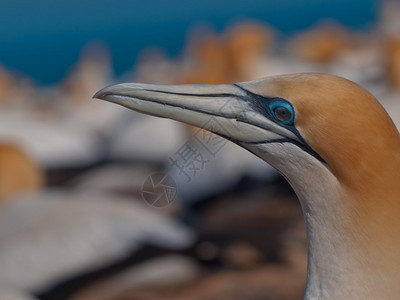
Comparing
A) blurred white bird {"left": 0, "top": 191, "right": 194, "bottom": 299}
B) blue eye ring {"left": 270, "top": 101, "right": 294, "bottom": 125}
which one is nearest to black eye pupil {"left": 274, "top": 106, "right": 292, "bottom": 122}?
blue eye ring {"left": 270, "top": 101, "right": 294, "bottom": 125}

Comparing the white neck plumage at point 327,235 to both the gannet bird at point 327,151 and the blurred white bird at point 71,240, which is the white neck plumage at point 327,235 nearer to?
the gannet bird at point 327,151

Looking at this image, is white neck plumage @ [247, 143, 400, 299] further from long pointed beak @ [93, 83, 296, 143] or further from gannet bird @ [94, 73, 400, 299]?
long pointed beak @ [93, 83, 296, 143]

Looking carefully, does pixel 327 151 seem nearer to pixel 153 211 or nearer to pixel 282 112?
pixel 282 112

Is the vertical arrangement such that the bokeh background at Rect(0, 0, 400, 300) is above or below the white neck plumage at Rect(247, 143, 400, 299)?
above

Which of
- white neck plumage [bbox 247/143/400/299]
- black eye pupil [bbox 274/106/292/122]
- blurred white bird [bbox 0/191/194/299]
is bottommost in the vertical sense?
white neck plumage [bbox 247/143/400/299]

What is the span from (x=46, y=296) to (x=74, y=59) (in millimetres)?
56415

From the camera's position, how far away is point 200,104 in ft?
7.84

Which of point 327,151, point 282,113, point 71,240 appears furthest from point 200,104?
point 71,240

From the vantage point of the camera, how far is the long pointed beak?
2.38 metres

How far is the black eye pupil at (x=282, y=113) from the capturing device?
2.27 metres

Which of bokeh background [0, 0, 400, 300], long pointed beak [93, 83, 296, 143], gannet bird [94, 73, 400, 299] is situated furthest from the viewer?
bokeh background [0, 0, 400, 300]

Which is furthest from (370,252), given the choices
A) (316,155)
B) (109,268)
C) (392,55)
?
(392,55)

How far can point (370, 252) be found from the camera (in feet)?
7.29

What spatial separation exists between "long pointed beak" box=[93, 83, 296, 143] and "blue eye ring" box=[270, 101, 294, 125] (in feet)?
0.23
